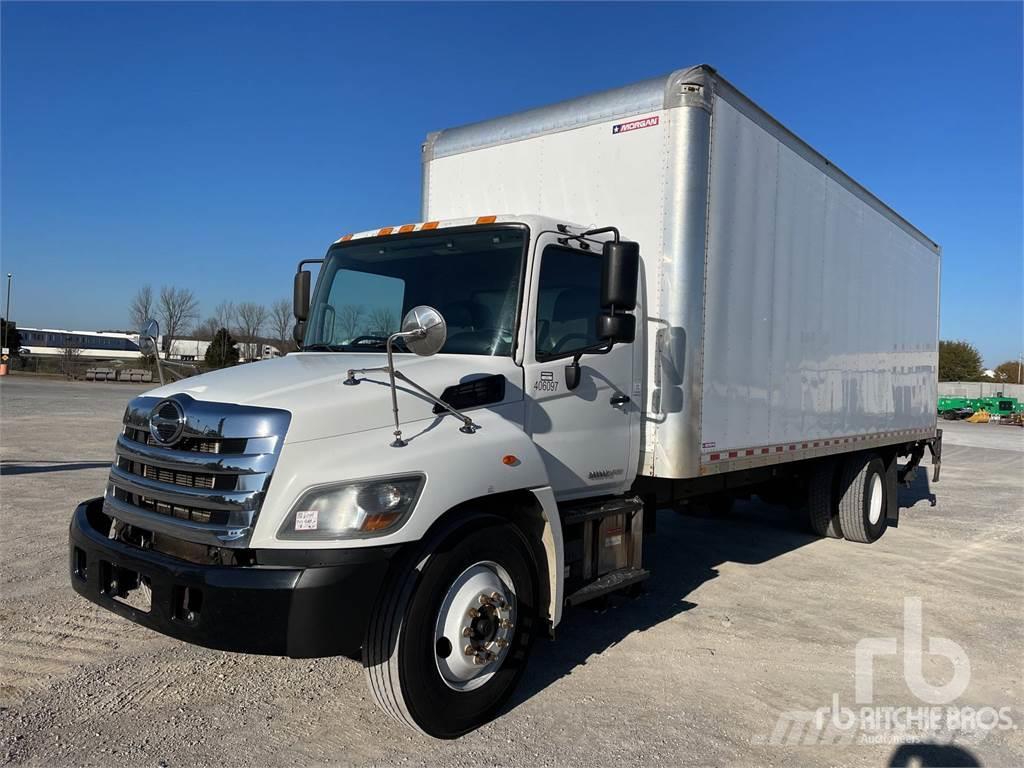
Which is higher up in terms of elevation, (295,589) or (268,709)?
(295,589)

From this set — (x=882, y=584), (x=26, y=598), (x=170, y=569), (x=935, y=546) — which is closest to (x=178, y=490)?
(x=170, y=569)

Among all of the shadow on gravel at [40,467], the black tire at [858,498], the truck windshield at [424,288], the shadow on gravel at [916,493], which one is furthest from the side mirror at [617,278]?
the shadow on gravel at [40,467]

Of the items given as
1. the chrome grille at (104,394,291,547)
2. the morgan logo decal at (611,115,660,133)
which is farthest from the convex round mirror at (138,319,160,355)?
the morgan logo decal at (611,115,660,133)

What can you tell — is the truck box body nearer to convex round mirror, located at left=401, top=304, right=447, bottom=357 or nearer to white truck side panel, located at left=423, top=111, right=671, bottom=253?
white truck side panel, located at left=423, top=111, right=671, bottom=253

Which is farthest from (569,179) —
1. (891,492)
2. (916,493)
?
(916,493)

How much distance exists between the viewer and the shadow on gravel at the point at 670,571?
469cm

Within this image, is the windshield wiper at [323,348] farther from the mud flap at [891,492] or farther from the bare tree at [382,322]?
the mud flap at [891,492]

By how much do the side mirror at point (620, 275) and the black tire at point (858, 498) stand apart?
5.83m

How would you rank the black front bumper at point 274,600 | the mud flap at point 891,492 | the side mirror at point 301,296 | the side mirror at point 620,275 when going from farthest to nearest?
the mud flap at point 891,492 → the side mirror at point 301,296 → the side mirror at point 620,275 → the black front bumper at point 274,600

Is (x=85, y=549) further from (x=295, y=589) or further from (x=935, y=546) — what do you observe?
(x=935, y=546)

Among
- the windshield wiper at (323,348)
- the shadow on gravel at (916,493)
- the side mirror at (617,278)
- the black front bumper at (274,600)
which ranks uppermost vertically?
the side mirror at (617,278)

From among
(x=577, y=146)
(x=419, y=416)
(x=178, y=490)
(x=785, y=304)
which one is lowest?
(x=178, y=490)

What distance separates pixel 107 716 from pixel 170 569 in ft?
3.84

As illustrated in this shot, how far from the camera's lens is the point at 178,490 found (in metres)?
3.30
